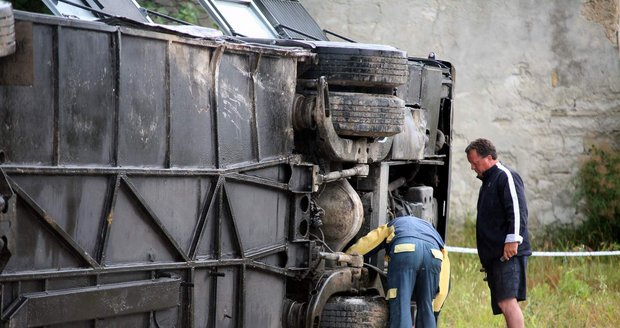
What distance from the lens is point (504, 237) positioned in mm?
9781

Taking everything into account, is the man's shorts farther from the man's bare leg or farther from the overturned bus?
the overturned bus

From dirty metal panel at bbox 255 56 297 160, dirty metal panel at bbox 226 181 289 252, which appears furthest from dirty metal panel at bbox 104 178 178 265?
dirty metal panel at bbox 255 56 297 160

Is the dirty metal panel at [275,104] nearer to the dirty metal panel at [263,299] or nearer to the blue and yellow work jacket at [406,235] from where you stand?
the dirty metal panel at [263,299]

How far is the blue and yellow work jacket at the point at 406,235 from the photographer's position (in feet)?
29.3

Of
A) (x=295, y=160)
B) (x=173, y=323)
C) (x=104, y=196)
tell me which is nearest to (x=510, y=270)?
(x=295, y=160)

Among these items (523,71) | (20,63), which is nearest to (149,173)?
(20,63)

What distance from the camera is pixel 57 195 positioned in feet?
19.8

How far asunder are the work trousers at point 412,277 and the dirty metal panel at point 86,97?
2963mm

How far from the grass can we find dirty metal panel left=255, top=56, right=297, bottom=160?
10.4 feet

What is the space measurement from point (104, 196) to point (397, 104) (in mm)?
2892

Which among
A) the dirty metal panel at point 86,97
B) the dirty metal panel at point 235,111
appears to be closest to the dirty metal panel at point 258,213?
the dirty metal panel at point 235,111

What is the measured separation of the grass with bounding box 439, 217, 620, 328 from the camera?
10953mm

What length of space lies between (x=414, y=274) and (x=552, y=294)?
3.64m

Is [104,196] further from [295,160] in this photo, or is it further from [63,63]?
[295,160]
